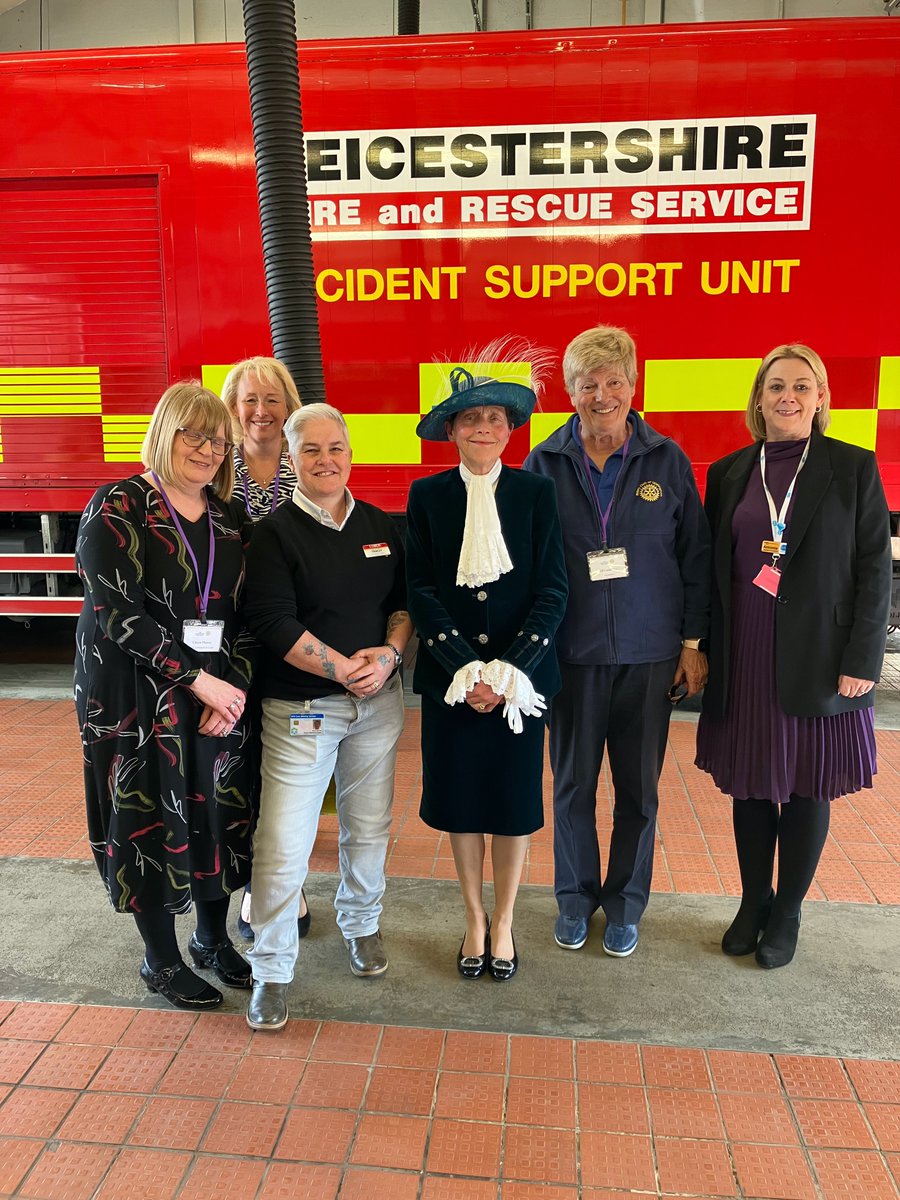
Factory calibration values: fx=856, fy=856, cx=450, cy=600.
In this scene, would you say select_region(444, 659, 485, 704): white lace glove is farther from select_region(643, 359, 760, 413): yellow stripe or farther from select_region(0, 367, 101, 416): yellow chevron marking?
select_region(0, 367, 101, 416): yellow chevron marking

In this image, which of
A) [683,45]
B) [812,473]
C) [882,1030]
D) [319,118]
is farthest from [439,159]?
[882,1030]

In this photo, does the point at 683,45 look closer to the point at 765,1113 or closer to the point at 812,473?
the point at 812,473

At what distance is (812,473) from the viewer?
218cm

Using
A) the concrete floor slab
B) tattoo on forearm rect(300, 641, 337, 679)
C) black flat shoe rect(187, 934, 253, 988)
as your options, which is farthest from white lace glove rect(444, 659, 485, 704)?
black flat shoe rect(187, 934, 253, 988)

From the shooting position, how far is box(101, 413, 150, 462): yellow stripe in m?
4.41

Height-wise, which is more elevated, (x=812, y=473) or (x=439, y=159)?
(x=439, y=159)

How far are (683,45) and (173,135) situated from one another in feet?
7.81

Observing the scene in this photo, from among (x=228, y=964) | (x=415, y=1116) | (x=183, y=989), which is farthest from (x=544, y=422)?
(x=415, y=1116)

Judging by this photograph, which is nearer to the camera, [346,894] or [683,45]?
[346,894]

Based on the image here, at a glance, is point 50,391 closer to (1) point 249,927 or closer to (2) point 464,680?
(1) point 249,927

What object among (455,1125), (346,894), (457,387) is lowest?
(455,1125)

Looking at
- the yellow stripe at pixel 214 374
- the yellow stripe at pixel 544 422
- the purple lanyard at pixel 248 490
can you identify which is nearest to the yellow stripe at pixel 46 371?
the yellow stripe at pixel 214 374

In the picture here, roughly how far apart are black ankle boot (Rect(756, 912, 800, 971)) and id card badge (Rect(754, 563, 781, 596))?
91 centimetres

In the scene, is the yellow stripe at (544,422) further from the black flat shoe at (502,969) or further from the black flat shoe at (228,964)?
the black flat shoe at (228,964)
